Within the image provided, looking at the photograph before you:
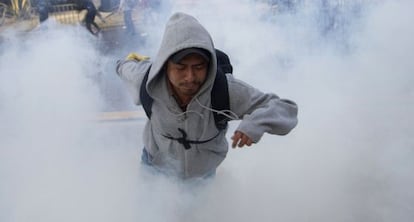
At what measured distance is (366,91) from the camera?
409 cm

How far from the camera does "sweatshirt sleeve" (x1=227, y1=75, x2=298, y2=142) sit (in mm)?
2020

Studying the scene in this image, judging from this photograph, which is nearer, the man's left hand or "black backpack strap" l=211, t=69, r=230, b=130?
the man's left hand

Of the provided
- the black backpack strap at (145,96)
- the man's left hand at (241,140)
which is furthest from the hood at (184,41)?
the man's left hand at (241,140)

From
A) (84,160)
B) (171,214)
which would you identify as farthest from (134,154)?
(171,214)

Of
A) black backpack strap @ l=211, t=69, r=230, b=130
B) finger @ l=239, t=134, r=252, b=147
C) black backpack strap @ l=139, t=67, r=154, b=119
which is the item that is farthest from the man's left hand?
black backpack strap @ l=139, t=67, r=154, b=119

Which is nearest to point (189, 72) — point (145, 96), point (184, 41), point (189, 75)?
point (189, 75)

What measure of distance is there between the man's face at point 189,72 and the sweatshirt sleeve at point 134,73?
249 millimetres

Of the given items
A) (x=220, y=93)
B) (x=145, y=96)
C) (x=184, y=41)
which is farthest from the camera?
(x=145, y=96)

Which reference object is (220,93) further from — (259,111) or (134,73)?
(134,73)

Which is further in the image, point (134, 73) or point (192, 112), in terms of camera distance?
point (134, 73)

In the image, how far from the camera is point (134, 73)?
92.4 inches

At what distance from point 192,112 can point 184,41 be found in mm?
359

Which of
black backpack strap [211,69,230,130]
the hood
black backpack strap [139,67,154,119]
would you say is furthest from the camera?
black backpack strap [139,67,154,119]

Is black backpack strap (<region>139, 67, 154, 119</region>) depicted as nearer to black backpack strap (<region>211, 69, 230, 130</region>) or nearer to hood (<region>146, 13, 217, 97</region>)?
hood (<region>146, 13, 217, 97</region>)
